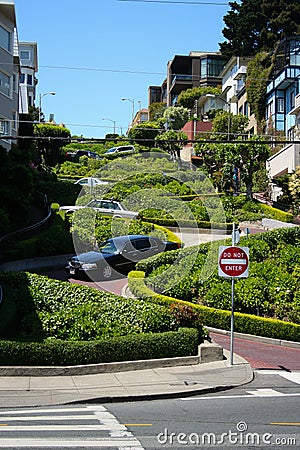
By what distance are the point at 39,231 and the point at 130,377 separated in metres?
19.0

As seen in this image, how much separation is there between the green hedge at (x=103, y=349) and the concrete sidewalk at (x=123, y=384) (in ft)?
1.23

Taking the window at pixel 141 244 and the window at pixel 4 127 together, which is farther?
the window at pixel 4 127

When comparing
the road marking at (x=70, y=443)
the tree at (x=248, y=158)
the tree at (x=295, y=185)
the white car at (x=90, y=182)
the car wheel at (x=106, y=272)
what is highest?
the tree at (x=248, y=158)

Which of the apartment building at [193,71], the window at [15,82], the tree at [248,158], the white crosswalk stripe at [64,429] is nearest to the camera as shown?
the white crosswalk stripe at [64,429]

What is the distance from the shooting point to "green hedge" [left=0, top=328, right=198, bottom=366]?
14.5 meters

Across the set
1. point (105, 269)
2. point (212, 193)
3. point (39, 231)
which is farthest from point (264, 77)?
point (105, 269)

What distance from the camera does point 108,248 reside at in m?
27.9

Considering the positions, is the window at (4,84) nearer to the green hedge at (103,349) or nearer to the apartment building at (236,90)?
A: the green hedge at (103,349)

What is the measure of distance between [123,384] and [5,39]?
91.0 feet

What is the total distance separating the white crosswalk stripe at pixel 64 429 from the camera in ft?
29.3

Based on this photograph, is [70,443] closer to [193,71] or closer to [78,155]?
[78,155]

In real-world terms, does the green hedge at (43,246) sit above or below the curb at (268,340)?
above

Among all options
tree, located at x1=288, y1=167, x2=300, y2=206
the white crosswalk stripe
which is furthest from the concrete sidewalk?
tree, located at x1=288, y1=167, x2=300, y2=206

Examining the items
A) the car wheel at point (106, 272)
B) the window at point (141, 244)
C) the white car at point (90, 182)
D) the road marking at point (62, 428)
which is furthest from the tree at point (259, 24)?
the road marking at point (62, 428)
